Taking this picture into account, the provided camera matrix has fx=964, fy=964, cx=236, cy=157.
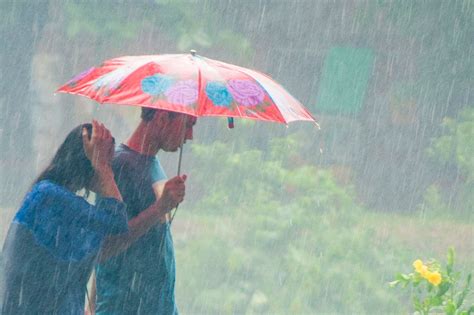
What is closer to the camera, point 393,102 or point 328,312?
point 328,312

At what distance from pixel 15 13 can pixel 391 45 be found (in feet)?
13.6

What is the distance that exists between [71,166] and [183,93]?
467 mm

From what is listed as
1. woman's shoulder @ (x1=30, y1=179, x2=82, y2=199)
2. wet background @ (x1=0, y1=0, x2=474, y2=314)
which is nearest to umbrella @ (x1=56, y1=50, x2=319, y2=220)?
woman's shoulder @ (x1=30, y1=179, x2=82, y2=199)

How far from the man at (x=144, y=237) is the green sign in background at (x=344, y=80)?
739 centimetres

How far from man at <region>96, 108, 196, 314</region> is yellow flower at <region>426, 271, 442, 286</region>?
2.16m

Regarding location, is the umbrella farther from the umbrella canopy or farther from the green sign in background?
the green sign in background

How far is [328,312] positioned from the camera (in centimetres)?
780

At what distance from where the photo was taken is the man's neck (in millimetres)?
3352

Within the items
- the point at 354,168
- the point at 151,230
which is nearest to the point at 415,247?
the point at 354,168

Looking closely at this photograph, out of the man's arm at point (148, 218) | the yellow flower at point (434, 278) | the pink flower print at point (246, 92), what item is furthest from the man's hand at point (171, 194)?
the yellow flower at point (434, 278)

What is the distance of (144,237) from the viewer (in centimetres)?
332

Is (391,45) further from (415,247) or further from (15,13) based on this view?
(15,13)

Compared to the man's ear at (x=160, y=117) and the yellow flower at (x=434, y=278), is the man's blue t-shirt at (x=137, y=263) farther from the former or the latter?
the yellow flower at (x=434, y=278)

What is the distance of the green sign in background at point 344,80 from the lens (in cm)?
1060
